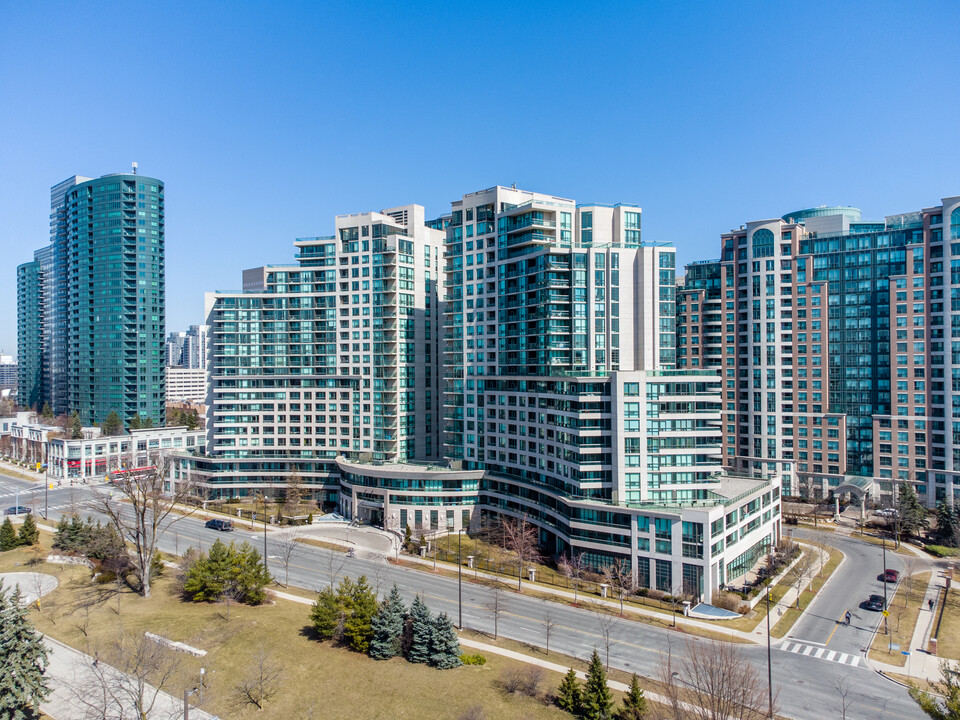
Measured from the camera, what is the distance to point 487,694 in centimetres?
4775

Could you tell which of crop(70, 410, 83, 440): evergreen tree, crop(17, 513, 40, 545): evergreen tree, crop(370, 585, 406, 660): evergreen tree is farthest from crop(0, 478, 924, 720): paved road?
crop(70, 410, 83, 440): evergreen tree

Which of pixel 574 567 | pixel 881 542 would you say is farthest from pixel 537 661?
pixel 881 542

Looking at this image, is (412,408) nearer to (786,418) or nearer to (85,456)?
(786,418)

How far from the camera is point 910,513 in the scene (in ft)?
318

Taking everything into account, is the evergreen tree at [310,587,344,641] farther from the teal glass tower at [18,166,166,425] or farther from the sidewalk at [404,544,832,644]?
the teal glass tower at [18,166,166,425]

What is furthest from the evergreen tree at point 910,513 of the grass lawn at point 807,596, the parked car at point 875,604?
the parked car at point 875,604

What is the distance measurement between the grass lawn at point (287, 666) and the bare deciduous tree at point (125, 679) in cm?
166

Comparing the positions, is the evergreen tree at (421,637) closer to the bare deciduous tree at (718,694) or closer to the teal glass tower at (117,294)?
the bare deciduous tree at (718,694)

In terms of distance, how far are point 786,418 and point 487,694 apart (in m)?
94.6

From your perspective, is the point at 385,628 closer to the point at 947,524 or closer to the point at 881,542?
the point at 881,542

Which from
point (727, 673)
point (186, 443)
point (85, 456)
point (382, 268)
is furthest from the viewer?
point (186, 443)

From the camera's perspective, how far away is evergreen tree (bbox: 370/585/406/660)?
53750 mm

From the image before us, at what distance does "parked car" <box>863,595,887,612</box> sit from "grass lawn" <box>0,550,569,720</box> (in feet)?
136

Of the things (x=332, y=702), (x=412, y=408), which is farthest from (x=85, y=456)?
(x=332, y=702)
